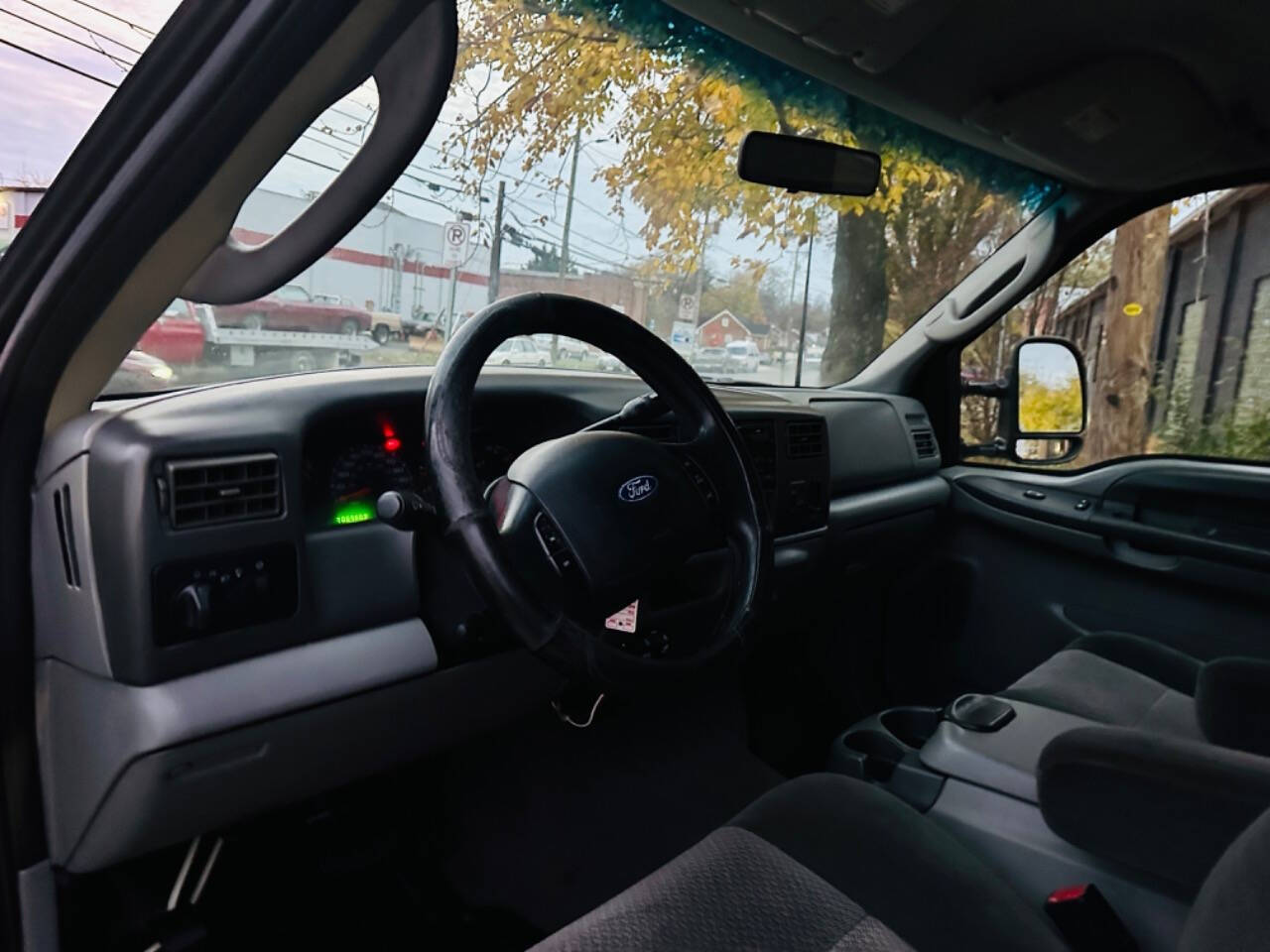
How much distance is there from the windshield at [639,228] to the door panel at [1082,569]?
29.3 inches

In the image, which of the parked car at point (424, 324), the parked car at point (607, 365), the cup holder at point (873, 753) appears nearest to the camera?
the parked car at point (424, 324)

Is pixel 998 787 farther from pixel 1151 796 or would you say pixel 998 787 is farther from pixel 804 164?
pixel 804 164

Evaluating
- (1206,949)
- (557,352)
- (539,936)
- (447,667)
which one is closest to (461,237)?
(557,352)

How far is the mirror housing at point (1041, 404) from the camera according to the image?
320cm

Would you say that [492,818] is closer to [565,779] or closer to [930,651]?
[565,779]

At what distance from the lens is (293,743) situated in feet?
5.07

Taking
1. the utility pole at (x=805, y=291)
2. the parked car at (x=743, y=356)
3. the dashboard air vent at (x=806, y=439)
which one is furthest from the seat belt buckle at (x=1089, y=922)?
the utility pole at (x=805, y=291)

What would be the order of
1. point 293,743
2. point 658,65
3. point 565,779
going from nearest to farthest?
point 293,743 < point 565,779 < point 658,65

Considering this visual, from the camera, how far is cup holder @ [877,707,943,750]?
233cm

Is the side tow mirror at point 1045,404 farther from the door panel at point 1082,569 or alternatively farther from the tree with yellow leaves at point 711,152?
the tree with yellow leaves at point 711,152

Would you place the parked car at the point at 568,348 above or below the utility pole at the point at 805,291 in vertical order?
below

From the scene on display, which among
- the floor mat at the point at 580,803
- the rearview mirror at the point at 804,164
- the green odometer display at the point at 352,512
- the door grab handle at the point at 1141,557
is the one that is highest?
the rearview mirror at the point at 804,164

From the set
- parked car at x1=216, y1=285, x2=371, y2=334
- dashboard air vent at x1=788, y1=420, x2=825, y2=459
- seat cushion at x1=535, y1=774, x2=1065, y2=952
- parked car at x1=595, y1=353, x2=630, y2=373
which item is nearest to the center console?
seat cushion at x1=535, y1=774, x2=1065, y2=952

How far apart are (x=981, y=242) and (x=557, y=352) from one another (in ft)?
5.51
